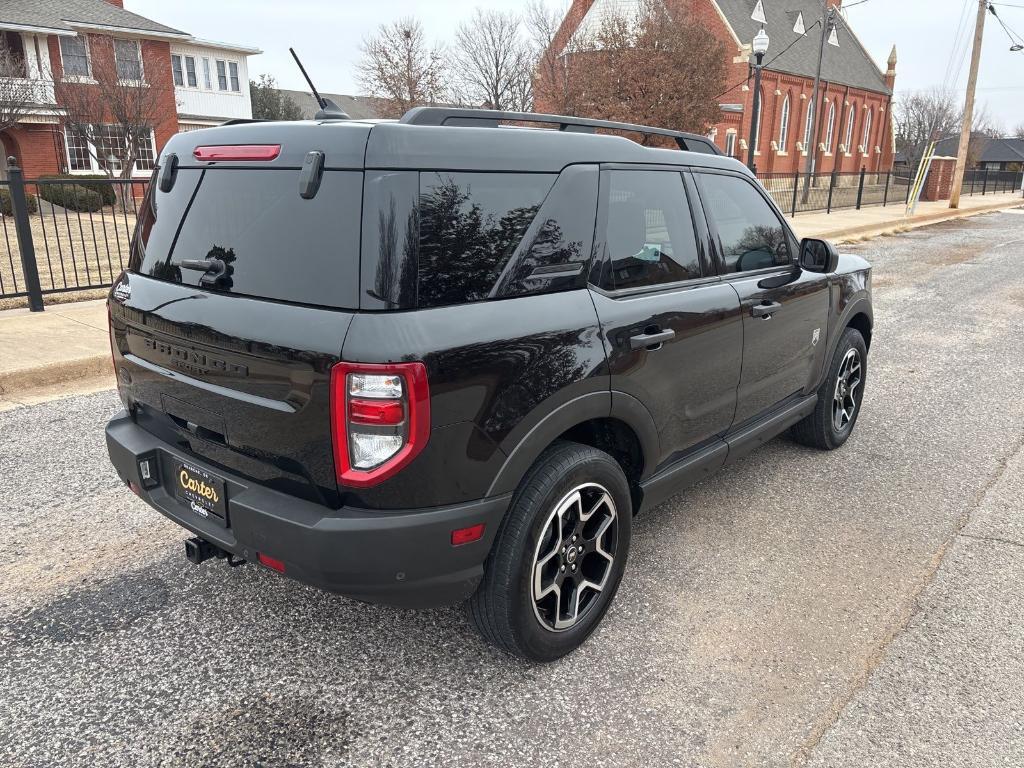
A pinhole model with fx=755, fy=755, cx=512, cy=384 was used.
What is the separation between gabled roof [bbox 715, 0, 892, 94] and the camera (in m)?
44.4

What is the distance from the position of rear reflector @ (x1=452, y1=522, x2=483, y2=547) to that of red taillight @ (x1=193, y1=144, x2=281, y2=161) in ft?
4.34

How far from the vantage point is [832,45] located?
56.1 metres

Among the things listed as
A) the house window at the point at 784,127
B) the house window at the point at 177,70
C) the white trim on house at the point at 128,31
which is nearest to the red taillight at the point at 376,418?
the white trim on house at the point at 128,31

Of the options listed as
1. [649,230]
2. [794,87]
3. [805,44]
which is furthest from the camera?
[805,44]

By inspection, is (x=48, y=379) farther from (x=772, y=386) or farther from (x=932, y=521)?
(x=932, y=521)

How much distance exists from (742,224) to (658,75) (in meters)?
23.2

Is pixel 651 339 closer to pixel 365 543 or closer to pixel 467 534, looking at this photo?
pixel 467 534

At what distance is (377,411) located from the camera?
7.04 feet

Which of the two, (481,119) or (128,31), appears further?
(128,31)

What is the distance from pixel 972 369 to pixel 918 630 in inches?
195

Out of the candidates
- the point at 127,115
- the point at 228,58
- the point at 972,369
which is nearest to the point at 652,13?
the point at 127,115

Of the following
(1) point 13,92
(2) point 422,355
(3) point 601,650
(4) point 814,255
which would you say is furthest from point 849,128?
(2) point 422,355

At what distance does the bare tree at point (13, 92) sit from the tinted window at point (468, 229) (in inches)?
1151

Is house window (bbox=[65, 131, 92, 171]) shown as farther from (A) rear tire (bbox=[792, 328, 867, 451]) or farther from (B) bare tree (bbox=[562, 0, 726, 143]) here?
(A) rear tire (bbox=[792, 328, 867, 451])
